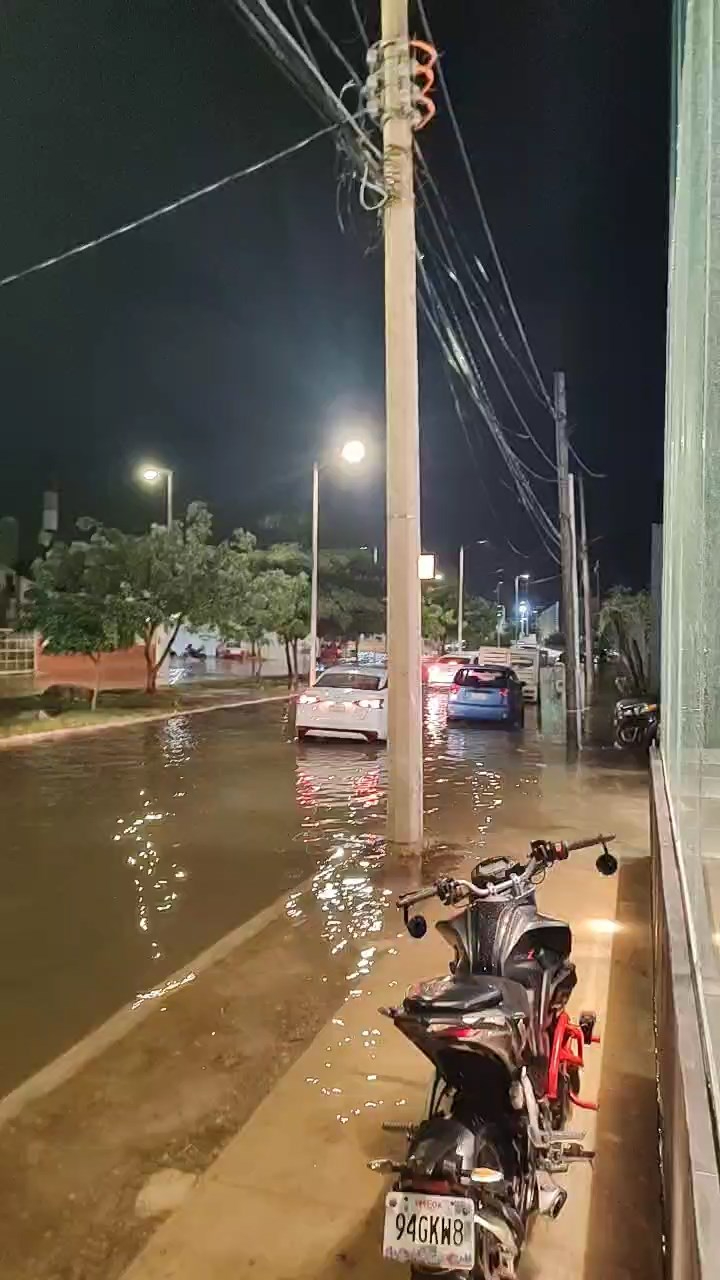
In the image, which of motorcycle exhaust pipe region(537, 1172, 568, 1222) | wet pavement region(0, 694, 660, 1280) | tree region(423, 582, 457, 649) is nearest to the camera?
motorcycle exhaust pipe region(537, 1172, 568, 1222)

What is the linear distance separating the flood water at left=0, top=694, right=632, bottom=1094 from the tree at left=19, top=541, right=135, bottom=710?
679cm

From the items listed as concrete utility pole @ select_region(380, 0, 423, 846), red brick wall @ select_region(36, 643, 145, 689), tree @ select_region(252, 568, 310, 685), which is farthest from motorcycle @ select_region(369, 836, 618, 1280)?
red brick wall @ select_region(36, 643, 145, 689)

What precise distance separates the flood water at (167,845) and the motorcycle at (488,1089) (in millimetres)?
2478

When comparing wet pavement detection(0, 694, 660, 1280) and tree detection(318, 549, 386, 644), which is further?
tree detection(318, 549, 386, 644)

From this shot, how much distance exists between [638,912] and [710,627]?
5.10 meters

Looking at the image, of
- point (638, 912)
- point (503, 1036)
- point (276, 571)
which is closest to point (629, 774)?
point (638, 912)

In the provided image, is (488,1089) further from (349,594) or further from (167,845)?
(349,594)

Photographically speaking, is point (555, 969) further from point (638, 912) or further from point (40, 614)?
point (40, 614)

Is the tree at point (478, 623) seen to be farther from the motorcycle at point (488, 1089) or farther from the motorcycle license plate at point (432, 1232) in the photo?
the motorcycle license plate at point (432, 1232)

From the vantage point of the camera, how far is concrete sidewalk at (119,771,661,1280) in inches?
130

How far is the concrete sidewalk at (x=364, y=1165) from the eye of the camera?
130 inches

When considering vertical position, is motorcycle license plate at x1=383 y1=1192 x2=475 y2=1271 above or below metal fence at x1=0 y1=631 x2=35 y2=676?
below

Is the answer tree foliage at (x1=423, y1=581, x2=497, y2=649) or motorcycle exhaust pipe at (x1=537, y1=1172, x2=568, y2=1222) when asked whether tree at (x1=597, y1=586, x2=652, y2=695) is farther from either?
motorcycle exhaust pipe at (x1=537, y1=1172, x2=568, y2=1222)

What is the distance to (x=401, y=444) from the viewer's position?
9031mm
